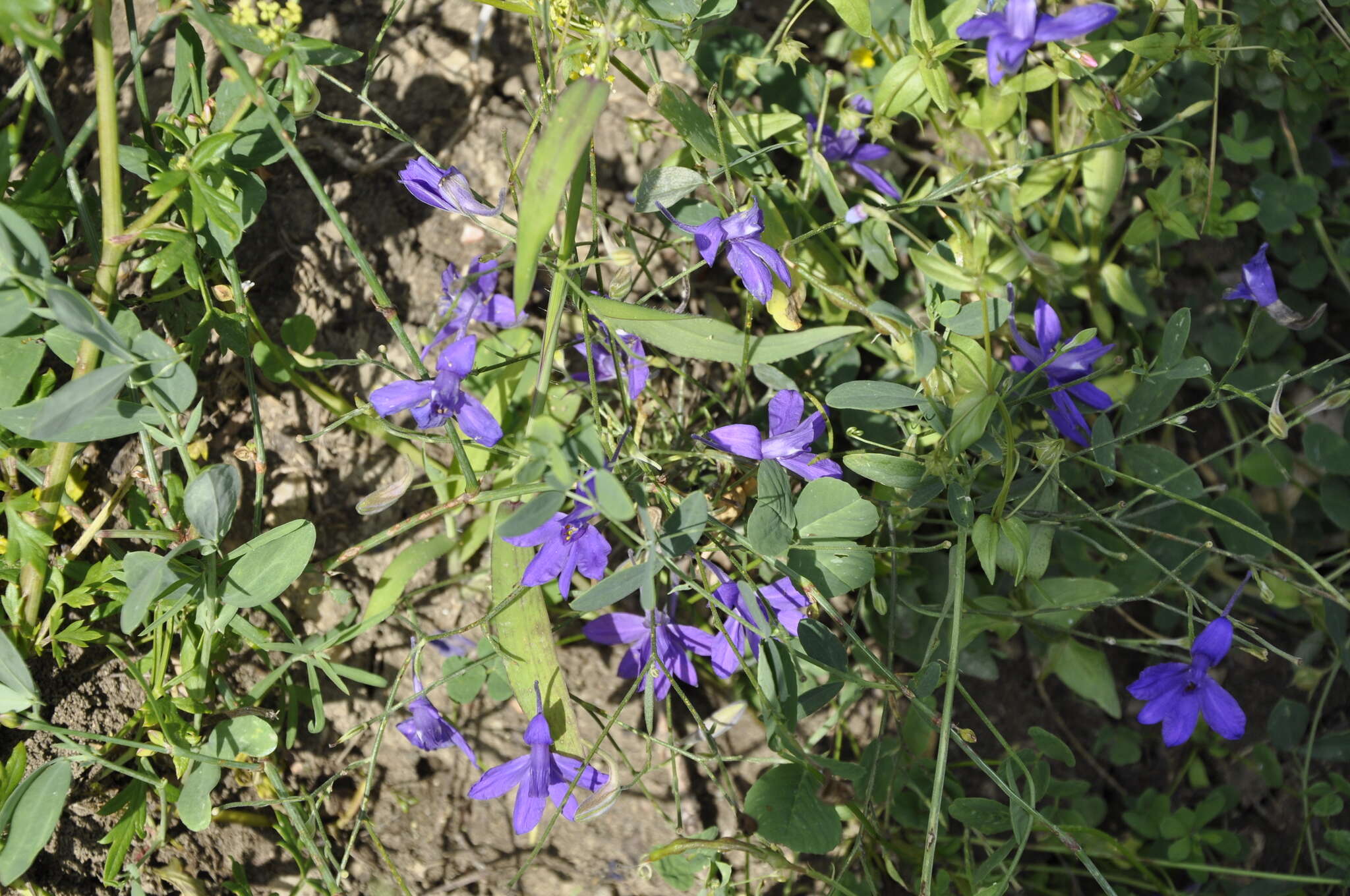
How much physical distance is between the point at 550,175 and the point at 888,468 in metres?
0.54

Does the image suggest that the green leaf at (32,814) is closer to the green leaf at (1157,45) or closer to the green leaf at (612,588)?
the green leaf at (612,588)

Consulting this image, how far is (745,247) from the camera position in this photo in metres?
1.11

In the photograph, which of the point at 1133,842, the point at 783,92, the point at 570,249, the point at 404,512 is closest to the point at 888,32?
the point at 783,92

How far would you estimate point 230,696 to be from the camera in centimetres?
123

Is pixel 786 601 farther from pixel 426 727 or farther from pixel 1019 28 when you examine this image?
pixel 1019 28

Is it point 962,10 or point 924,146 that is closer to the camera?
point 962,10

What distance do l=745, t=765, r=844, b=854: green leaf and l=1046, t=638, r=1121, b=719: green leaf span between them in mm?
442

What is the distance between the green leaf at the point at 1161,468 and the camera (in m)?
1.32

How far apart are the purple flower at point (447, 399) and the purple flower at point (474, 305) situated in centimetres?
21

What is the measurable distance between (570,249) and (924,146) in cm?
89

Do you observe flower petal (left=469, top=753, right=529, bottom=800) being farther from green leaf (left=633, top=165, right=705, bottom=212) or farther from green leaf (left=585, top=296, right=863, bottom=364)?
green leaf (left=633, top=165, right=705, bottom=212)

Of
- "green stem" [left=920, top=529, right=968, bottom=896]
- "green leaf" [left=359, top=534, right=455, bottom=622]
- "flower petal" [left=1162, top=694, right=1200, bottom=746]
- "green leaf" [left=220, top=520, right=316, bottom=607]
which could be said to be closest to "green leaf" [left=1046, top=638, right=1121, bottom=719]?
"flower petal" [left=1162, top=694, right=1200, bottom=746]

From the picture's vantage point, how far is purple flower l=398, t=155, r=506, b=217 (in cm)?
106

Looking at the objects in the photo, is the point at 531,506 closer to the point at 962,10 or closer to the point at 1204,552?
the point at 962,10
